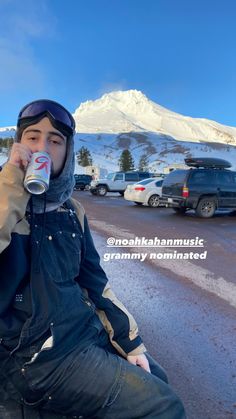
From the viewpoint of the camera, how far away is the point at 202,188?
14.4 meters

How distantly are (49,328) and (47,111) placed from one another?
1.06 meters

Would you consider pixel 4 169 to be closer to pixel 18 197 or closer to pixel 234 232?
pixel 18 197

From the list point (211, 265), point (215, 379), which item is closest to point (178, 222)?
point (211, 265)

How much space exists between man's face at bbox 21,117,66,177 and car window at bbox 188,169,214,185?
1279 centimetres

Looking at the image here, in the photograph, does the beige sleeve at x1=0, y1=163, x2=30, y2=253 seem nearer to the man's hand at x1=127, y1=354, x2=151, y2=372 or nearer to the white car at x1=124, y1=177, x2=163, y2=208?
the man's hand at x1=127, y1=354, x2=151, y2=372

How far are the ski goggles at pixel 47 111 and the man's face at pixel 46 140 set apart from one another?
0.04m

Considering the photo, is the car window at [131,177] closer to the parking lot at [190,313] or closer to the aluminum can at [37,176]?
the parking lot at [190,313]

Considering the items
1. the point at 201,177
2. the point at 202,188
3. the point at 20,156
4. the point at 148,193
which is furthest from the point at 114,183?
the point at 20,156

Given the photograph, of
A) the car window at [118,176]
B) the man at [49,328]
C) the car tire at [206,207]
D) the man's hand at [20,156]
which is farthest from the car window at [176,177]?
the car window at [118,176]

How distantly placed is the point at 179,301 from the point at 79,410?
3252 mm

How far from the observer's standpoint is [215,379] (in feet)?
9.82

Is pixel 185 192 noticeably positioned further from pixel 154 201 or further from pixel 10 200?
pixel 10 200

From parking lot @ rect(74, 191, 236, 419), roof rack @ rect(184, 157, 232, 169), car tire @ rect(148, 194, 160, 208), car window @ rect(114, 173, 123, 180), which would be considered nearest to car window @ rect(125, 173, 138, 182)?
car window @ rect(114, 173, 123, 180)

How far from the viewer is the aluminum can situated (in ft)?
5.31
